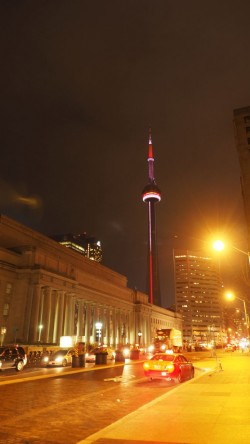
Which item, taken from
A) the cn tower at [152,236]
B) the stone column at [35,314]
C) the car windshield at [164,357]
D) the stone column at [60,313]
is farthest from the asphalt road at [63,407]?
the cn tower at [152,236]

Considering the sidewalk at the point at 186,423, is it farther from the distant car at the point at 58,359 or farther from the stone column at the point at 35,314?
the stone column at the point at 35,314

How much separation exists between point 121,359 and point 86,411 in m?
32.7

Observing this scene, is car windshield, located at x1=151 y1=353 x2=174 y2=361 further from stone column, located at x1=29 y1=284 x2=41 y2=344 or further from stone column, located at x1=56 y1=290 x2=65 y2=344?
stone column, located at x1=56 y1=290 x2=65 y2=344

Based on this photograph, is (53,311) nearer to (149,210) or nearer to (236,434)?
(236,434)

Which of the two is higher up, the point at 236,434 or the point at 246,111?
the point at 246,111

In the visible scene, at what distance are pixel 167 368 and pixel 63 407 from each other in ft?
27.5

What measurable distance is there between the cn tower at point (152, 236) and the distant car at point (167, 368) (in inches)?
5659

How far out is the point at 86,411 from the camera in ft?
39.9

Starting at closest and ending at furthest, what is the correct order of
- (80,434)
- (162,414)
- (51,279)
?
(80,434)
(162,414)
(51,279)

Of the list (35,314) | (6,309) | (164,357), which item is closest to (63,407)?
(164,357)

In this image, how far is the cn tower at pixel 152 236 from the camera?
166375mm

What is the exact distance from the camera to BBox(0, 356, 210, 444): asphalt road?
29.8 feet

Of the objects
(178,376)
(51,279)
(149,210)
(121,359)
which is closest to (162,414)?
(178,376)

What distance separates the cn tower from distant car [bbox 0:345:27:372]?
445 feet
